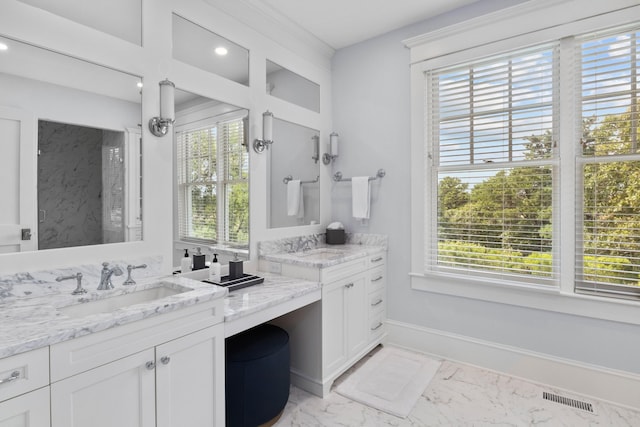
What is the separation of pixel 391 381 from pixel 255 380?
1100 millimetres

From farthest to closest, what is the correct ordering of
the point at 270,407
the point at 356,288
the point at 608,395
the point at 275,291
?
1. the point at 356,288
2. the point at 608,395
3. the point at 275,291
4. the point at 270,407

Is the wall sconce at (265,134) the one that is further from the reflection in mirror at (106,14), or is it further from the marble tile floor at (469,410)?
the marble tile floor at (469,410)

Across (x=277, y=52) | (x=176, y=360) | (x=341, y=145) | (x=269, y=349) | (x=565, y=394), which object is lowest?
(x=565, y=394)

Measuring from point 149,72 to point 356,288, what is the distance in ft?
6.53

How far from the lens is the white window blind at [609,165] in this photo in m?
2.08

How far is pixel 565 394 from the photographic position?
88.6 inches

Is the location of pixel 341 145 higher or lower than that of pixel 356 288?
higher

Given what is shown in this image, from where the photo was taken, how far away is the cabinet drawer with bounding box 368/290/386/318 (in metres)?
2.80

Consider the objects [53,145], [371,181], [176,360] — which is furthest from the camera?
[371,181]

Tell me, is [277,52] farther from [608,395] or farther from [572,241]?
[608,395]

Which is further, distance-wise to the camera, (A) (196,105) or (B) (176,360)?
(A) (196,105)

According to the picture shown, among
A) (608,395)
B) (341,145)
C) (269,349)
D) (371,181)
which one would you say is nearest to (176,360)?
(269,349)

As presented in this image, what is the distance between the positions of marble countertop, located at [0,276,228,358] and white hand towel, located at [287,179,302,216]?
51.0 inches

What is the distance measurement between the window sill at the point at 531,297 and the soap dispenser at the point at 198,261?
173 cm
